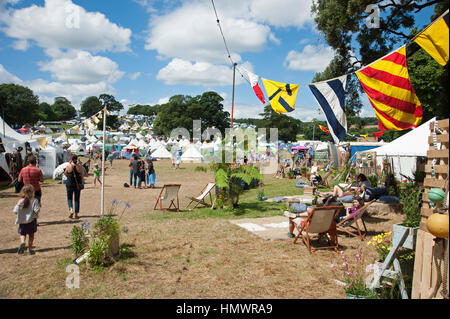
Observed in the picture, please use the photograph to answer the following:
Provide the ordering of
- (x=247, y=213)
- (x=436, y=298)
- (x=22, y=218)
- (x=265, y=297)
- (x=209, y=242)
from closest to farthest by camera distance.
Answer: (x=436, y=298), (x=265, y=297), (x=22, y=218), (x=209, y=242), (x=247, y=213)

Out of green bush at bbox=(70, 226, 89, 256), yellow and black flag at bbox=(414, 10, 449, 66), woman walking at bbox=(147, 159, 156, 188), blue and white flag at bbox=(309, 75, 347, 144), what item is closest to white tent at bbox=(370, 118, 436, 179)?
blue and white flag at bbox=(309, 75, 347, 144)

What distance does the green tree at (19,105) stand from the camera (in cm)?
7688

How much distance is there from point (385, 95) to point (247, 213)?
5.09m

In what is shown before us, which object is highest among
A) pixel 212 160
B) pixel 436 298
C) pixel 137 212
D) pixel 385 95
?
pixel 385 95

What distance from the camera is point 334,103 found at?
716cm

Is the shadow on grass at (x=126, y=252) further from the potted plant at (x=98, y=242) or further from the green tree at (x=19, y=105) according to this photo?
the green tree at (x=19, y=105)

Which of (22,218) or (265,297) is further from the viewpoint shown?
(22,218)

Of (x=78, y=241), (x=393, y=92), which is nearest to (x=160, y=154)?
(x=78, y=241)

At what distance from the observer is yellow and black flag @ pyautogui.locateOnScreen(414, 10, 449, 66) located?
3924 mm

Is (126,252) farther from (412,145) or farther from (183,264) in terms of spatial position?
(412,145)

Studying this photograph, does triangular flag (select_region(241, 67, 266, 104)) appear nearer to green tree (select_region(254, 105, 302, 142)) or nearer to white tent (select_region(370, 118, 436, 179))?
white tent (select_region(370, 118, 436, 179))
